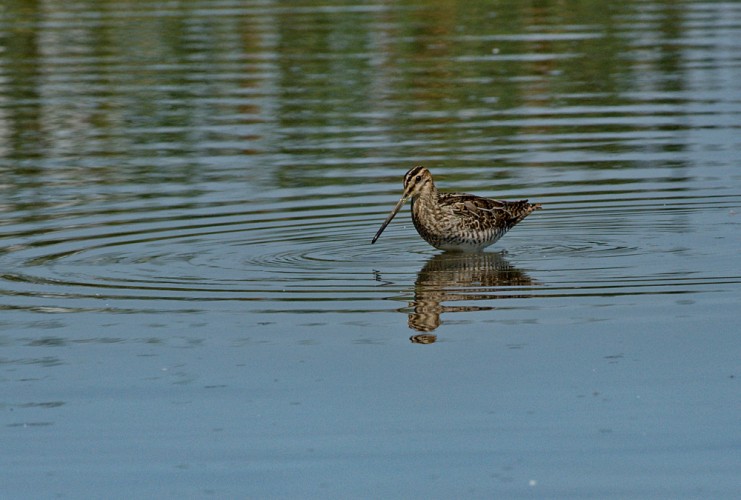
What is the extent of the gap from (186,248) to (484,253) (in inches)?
102

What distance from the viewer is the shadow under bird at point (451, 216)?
562 inches

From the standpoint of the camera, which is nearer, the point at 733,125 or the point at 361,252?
the point at 361,252

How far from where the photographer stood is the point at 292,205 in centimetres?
1658

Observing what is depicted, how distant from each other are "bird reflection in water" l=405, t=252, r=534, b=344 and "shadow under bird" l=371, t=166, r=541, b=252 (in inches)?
5.8

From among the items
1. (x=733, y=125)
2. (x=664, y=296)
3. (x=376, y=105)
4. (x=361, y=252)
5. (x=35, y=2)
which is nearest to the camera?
(x=664, y=296)

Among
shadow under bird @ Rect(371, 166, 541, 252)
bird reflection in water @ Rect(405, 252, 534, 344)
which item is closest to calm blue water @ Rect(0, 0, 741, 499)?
bird reflection in water @ Rect(405, 252, 534, 344)

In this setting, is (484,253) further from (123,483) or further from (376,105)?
(376,105)

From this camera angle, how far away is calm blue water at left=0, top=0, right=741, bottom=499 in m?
8.29

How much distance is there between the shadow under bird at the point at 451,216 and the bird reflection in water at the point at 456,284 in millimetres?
148

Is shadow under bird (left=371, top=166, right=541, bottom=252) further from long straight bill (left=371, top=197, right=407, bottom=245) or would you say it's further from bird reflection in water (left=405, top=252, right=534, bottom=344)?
bird reflection in water (left=405, top=252, right=534, bottom=344)

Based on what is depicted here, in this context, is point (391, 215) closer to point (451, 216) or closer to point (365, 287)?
point (451, 216)

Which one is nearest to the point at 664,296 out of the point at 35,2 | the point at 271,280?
the point at 271,280

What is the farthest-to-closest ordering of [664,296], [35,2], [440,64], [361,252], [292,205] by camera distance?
[35,2] → [440,64] → [292,205] → [361,252] → [664,296]

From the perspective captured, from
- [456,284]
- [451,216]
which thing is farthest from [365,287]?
[451,216]
